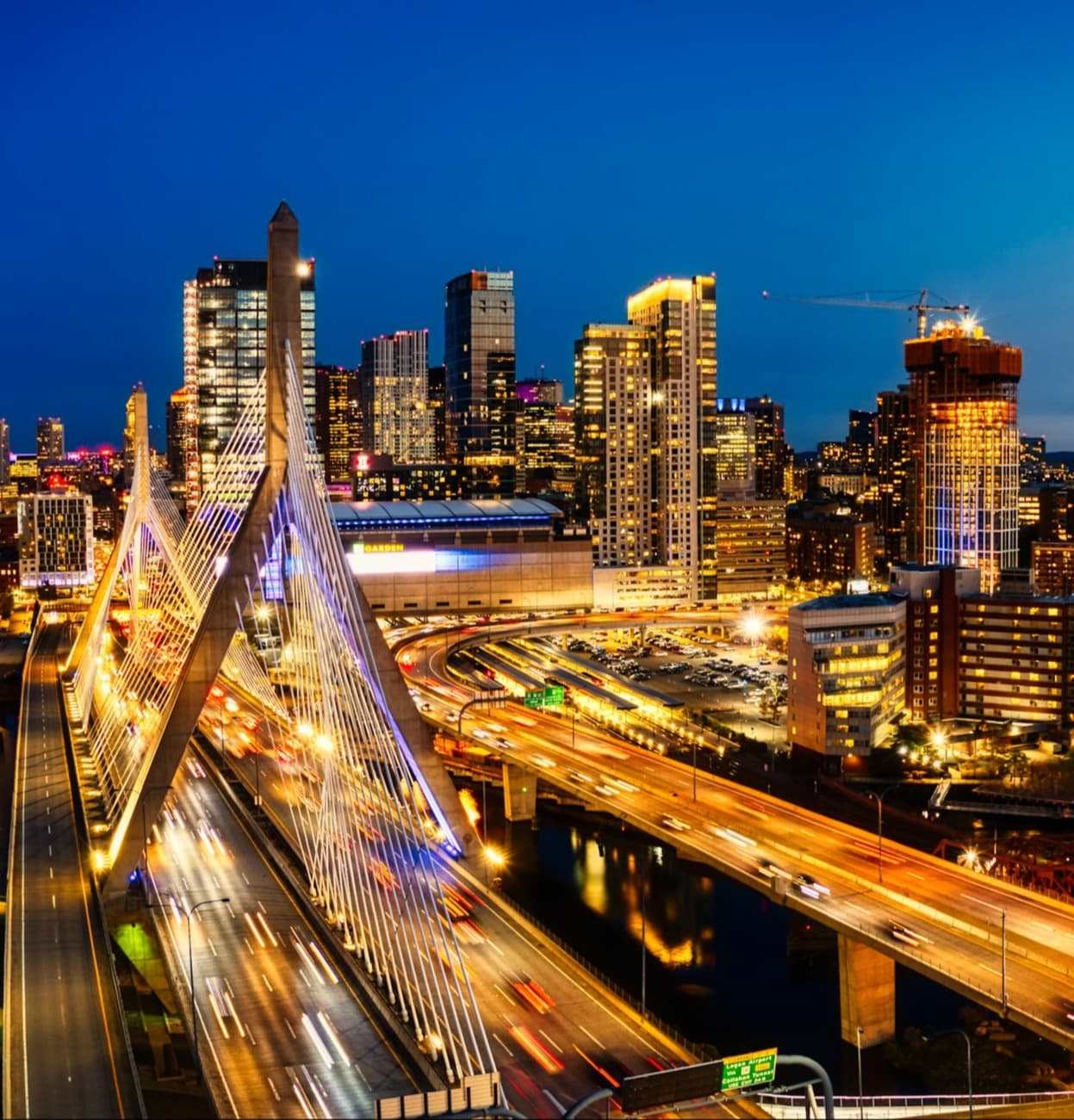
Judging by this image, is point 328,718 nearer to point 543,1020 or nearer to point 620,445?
point 543,1020

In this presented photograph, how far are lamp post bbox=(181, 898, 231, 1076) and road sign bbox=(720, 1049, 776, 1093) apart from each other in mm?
10100

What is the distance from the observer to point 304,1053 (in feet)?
75.4

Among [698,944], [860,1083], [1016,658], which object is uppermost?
[1016,658]

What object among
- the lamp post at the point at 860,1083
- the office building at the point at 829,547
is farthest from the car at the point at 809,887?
the office building at the point at 829,547

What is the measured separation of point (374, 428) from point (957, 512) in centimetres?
11227

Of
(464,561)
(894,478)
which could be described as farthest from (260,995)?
(894,478)

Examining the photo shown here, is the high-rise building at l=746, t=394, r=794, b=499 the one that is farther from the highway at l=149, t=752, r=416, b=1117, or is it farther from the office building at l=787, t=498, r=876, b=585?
the highway at l=149, t=752, r=416, b=1117

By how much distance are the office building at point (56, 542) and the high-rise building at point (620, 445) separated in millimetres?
51987

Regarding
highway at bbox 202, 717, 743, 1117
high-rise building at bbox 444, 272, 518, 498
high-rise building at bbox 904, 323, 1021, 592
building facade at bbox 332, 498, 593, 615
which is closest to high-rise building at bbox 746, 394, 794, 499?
high-rise building at bbox 444, 272, 518, 498

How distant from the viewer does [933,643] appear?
59219mm

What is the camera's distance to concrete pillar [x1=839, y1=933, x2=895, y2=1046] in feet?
96.5

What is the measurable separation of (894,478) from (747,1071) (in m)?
143

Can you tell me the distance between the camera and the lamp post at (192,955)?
923 inches

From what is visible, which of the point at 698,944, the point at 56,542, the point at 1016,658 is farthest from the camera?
the point at 56,542
